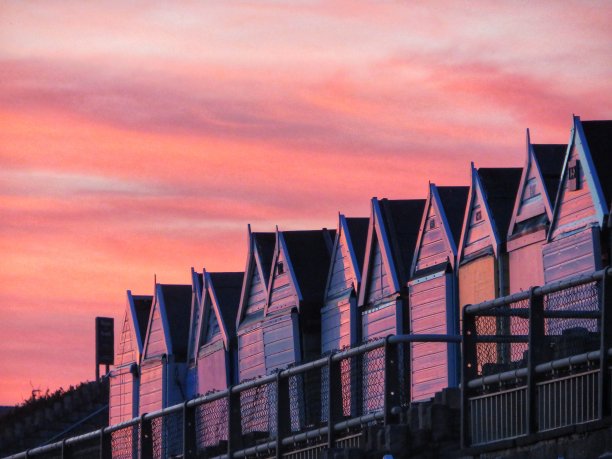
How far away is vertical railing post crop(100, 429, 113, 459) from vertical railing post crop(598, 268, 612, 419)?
1414 centimetres

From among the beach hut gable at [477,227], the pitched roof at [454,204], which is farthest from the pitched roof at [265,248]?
the beach hut gable at [477,227]

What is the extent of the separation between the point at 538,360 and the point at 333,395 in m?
4.78

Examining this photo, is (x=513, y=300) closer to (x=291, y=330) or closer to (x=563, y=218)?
(x=563, y=218)

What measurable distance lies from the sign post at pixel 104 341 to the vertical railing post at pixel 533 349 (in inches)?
2086

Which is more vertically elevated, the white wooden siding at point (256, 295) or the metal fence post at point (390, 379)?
the white wooden siding at point (256, 295)

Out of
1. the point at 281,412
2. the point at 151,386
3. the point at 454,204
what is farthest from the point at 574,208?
the point at 151,386

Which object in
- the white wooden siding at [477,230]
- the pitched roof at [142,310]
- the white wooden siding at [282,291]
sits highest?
the pitched roof at [142,310]

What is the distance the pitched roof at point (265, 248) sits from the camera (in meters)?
43.4

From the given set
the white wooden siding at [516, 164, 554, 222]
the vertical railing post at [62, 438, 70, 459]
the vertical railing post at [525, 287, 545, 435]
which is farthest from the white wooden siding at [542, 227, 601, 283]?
the vertical railing post at [525, 287, 545, 435]

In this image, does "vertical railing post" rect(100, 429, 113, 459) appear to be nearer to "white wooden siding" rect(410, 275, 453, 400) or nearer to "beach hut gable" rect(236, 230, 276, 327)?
"white wooden siding" rect(410, 275, 453, 400)

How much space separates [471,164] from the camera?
113ft

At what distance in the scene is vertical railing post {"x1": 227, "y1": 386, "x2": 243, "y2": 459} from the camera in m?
26.1

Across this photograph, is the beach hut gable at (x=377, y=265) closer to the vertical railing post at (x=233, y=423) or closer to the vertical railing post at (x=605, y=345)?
the vertical railing post at (x=233, y=423)

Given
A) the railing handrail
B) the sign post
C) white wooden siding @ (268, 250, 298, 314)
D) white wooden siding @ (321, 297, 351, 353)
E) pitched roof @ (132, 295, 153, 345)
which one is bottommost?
the railing handrail
